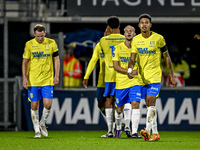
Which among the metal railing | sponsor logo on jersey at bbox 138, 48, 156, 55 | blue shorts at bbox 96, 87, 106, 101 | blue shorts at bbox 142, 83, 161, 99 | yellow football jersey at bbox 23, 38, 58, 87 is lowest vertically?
the metal railing

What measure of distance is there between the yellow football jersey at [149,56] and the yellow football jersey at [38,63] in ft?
6.45

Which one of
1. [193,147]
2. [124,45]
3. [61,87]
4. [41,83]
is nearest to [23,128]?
[61,87]

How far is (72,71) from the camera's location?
57.4ft

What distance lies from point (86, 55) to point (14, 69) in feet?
7.38

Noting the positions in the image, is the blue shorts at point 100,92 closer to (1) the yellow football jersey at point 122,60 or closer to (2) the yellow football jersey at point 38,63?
(1) the yellow football jersey at point 122,60

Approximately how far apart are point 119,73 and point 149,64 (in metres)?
0.99

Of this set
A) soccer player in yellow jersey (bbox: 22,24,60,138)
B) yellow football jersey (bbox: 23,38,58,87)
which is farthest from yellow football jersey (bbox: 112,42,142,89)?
yellow football jersey (bbox: 23,38,58,87)

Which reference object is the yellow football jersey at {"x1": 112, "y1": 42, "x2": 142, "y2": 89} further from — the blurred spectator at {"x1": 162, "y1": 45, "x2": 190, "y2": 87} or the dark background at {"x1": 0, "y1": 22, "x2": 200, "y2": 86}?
the dark background at {"x1": 0, "y1": 22, "x2": 200, "y2": 86}

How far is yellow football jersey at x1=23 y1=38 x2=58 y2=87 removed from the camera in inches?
450

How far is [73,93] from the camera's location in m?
15.3

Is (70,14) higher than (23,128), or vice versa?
(70,14)

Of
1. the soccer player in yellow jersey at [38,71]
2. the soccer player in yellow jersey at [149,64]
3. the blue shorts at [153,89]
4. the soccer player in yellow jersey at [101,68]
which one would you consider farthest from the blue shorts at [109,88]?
the blue shorts at [153,89]

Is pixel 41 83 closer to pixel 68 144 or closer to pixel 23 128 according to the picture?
pixel 68 144

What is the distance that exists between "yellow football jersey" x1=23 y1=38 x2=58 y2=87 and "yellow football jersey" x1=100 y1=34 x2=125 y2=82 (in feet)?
3.68
